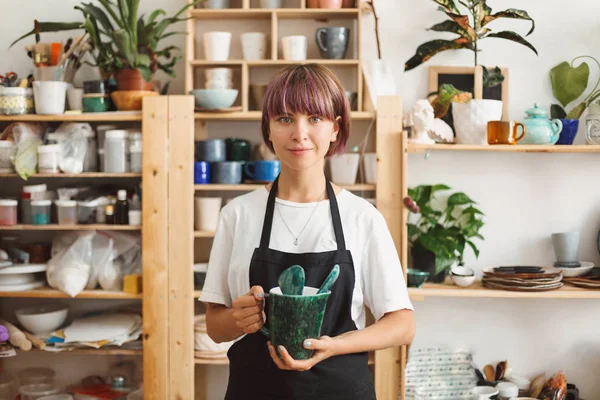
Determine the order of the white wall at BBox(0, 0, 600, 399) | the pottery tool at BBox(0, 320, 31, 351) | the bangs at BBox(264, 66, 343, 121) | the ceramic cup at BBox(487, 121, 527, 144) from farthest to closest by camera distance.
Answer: the white wall at BBox(0, 0, 600, 399), the pottery tool at BBox(0, 320, 31, 351), the ceramic cup at BBox(487, 121, 527, 144), the bangs at BBox(264, 66, 343, 121)

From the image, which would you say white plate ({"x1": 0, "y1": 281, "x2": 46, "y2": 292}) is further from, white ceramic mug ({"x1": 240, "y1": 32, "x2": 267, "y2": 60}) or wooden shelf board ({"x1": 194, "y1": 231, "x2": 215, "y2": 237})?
white ceramic mug ({"x1": 240, "y1": 32, "x2": 267, "y2": 60})

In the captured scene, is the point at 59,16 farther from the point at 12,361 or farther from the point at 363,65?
the point at 12,361

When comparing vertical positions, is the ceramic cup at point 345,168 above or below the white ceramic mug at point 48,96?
below

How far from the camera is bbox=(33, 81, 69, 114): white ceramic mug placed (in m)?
2.83

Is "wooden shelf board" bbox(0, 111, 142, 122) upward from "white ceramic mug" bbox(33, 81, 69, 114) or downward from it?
downward

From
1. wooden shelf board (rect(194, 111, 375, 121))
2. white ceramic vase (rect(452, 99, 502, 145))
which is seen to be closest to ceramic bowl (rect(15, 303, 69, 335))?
wooden shelf board (rect(194, 111, 375, 121))

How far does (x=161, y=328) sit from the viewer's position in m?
2.84

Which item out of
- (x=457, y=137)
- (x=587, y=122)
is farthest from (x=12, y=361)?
(x=587, y=122)

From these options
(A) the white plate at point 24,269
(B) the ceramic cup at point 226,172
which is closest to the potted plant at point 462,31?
(B) the ceramic cup at point 226,172

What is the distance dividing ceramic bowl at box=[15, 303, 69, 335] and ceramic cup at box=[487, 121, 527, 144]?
1964 mm

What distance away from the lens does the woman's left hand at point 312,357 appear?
123cm

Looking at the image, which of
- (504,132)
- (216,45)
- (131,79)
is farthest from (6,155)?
(504,132)

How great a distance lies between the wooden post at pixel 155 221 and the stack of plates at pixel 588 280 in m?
1.69

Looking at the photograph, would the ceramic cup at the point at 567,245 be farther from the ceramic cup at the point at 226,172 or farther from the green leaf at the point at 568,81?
the ceramic cup at the point at 226,172
